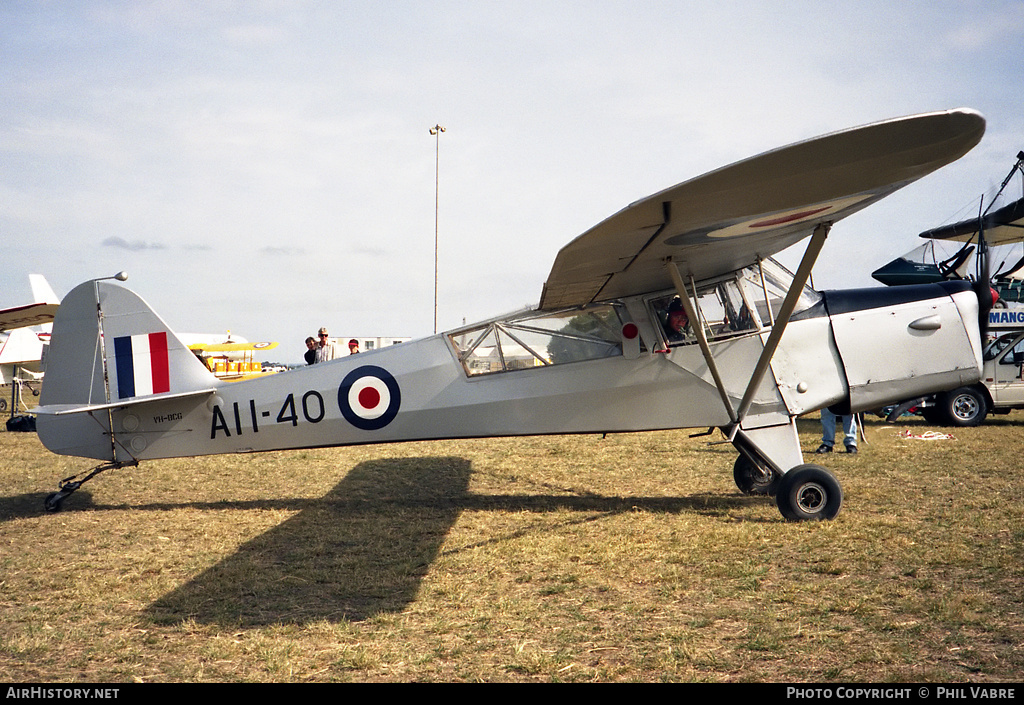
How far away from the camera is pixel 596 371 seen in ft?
21.8

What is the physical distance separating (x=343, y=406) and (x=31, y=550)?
2763 millimetres

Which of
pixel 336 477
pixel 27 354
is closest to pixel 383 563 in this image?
pixel 336 477

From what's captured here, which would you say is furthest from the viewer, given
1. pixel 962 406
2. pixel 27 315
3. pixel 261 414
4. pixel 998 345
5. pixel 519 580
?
pixel 27 315

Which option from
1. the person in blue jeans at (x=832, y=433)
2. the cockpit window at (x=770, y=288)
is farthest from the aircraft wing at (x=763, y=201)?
the person in blue jeans at (x=832, y=433)

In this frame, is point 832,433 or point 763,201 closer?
point 763,201

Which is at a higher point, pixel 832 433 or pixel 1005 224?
pixel 1005 224

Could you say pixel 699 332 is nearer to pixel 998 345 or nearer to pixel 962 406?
pixel 962 406

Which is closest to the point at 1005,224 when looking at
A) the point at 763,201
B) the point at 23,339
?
the point at 763,201

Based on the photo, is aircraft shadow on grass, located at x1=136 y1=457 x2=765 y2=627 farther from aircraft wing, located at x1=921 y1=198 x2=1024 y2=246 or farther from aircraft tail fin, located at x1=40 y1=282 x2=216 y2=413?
aircraft wing, located at x1=921 y1=198 x2=1024 y2=246

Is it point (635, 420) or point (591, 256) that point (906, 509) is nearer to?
point (635, 420)

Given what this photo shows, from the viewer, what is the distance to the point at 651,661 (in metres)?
3.37

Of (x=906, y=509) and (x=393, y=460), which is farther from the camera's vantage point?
(x=393, y=460)

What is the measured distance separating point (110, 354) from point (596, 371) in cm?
488

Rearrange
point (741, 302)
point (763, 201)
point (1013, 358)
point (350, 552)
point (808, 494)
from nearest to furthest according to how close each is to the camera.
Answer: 1. point (763, 201)
2. point (350, 552)
3. point (808, 494)
4. point (741, 302)
5. point (1013, 358)
